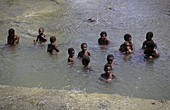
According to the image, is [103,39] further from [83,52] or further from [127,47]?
[83,52]

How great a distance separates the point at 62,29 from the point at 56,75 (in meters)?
3.33

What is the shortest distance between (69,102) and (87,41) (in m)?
3.92

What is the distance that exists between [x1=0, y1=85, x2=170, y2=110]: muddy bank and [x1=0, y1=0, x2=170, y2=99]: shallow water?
683mm

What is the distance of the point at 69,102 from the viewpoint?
5.68 m

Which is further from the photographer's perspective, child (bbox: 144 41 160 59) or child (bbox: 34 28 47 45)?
child (bbox: 34 28 47 45)

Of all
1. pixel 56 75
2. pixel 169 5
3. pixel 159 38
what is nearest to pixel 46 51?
pixel 56 75

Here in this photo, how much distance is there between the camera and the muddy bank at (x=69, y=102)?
218 inches

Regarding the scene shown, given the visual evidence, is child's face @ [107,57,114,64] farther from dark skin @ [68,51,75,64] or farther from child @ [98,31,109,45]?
child @ [98,31,109,45]

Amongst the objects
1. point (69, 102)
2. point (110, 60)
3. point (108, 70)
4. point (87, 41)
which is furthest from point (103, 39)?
point (69, 102)

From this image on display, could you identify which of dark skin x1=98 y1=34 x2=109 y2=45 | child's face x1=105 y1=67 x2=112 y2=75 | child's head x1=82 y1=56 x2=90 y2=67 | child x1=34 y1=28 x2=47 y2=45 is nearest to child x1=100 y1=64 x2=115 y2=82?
child's face x1=105 y1=67 x2=112 y2=75

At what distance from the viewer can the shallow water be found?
6977 millimetres

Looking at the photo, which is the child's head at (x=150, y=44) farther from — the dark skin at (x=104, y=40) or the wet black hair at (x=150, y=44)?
the dark skin at (x=104, y=40)

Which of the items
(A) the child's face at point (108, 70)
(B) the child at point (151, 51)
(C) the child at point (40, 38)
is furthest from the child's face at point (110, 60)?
(C) the child at point (40, 38)

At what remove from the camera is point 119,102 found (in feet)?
18.7
